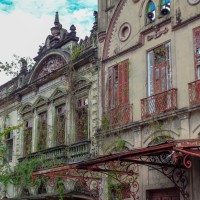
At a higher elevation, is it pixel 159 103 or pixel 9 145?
pixel 159 103

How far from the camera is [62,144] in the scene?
19.0 m

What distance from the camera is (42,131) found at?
21.0 metres

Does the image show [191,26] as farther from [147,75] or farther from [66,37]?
[66,37]

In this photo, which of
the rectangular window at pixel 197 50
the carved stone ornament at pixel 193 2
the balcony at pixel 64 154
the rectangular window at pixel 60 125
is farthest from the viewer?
the rectangular window at pixel 60 125

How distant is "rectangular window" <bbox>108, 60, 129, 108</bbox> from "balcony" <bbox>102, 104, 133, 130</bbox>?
209 mm

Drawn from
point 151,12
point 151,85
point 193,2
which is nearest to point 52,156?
point 151,85

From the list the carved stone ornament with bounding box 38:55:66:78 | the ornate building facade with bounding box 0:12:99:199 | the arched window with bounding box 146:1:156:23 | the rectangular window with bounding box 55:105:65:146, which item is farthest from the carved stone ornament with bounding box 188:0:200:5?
the rectangular window with bounding box 55:105:65:146

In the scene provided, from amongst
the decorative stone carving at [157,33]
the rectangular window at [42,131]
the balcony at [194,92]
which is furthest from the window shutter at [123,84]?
the rectangular window at [42,131]

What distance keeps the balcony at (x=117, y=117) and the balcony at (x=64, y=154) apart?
1.24 meters

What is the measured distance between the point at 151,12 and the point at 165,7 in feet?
1.94

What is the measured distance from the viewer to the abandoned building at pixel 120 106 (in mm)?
13766

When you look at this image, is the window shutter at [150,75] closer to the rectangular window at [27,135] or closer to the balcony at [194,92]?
the balcony at [194,92]

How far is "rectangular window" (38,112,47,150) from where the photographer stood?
A: 20750mm

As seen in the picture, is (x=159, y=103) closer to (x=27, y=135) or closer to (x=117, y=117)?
(x=117, y=117)
